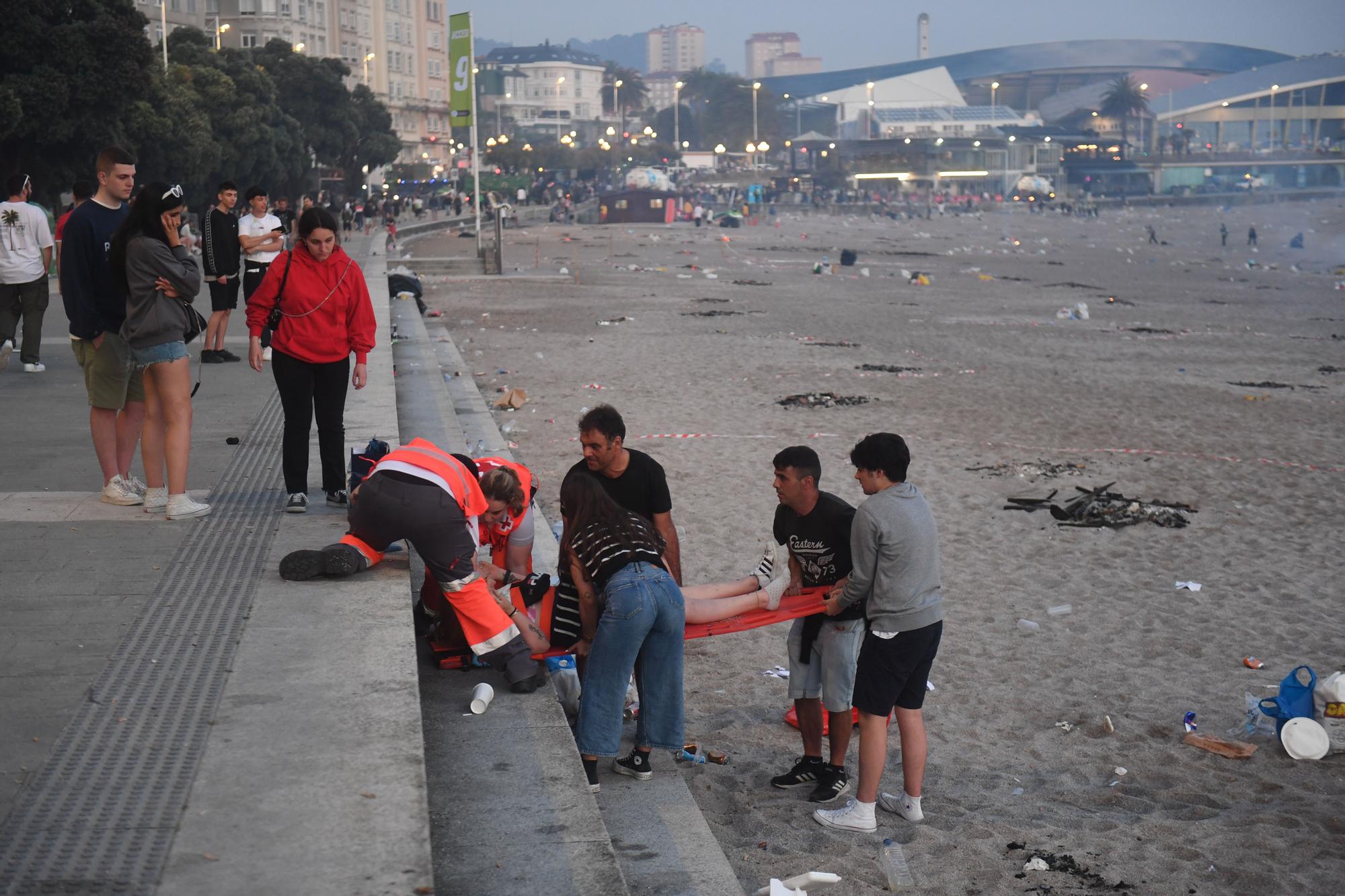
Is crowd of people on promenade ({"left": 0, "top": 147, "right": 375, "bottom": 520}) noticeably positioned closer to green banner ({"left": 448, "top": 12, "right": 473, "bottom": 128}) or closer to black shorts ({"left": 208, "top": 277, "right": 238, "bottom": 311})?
black shorts ({"left": 208, "top": 277, "right": 238, "bottom": 311})

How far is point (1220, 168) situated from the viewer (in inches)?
6043

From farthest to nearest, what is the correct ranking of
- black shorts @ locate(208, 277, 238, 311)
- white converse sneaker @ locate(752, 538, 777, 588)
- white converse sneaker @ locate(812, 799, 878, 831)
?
1. black shorts @ locate(208, 277, 238, 311)
2. white converse sneaker @ locate(752, 538, 777, 588)
3. white converse sneaker @ locate(812, 799, 878, 831)

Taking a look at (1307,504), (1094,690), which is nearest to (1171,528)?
(1307,504)

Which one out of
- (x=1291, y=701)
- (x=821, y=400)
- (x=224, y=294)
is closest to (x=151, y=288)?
(x=1291, y=701)

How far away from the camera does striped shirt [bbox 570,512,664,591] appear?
4902 mm

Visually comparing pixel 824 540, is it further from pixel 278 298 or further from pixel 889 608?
pixel 278 298

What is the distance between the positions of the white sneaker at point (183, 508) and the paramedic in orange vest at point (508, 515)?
1.60 metres

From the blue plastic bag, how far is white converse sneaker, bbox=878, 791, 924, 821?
1.79m

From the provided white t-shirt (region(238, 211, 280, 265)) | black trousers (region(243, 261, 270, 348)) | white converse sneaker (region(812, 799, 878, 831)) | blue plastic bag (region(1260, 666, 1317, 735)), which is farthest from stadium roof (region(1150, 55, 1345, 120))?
white converse sneaker (region(812, 799, 878, 831))

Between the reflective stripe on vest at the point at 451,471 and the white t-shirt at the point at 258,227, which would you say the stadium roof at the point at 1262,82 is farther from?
the reflective stripe on vest at the point at 451,471

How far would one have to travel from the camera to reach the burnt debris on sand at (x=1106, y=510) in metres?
9.91

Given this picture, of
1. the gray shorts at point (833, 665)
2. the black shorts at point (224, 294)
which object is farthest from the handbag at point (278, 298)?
the black shorts at point (224, 294)

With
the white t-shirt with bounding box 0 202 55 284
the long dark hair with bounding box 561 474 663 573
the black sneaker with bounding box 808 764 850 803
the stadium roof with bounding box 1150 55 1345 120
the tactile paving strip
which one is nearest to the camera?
the tactile paving strip

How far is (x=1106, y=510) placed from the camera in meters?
10.2
